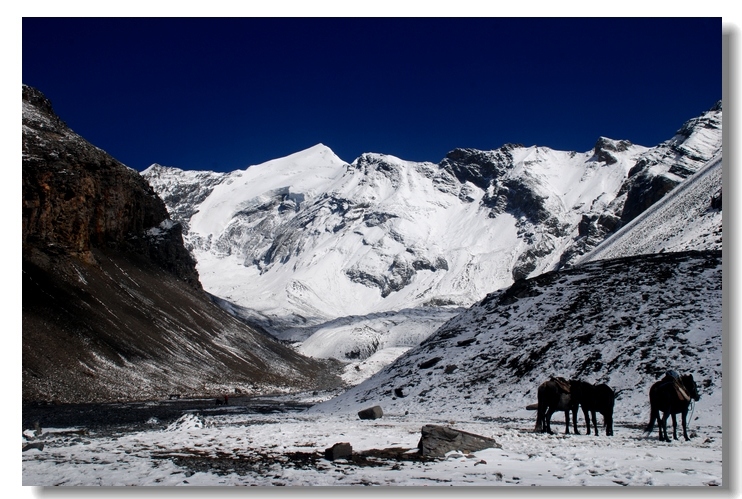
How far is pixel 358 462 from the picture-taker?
1606cm

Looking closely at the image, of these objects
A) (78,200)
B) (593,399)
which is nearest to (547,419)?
(593,399)

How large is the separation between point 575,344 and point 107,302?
224 feet

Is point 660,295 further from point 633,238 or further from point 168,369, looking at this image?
point 633,238

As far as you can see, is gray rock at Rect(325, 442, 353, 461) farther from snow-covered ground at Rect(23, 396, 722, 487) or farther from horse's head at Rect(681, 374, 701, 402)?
horse's head at Rect(681, 374, 701, 402)

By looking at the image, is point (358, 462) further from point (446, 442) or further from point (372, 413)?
point (372, 413)

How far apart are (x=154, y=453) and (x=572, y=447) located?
1203 centimetres

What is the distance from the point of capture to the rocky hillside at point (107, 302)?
66.2 metres

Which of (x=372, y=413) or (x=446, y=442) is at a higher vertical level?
(x=446, y=442)

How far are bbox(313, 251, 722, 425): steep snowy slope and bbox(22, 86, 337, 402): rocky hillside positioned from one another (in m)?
36.2

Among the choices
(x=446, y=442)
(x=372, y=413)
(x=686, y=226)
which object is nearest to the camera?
(x=446, y=442)

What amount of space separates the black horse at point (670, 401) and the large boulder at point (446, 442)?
21.5ft

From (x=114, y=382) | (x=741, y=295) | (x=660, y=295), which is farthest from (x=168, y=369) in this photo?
(x=741, y=295)

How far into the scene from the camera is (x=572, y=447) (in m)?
18.5

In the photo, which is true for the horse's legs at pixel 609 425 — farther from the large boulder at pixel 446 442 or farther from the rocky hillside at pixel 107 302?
the rocky hillside at pixel 107 302
